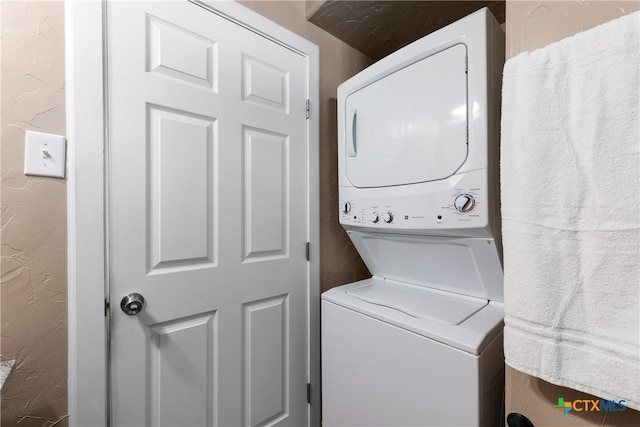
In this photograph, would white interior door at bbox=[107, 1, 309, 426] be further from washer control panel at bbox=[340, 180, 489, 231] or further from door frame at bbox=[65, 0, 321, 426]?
washer control panel at bbox=[340, 180, 489, 231]

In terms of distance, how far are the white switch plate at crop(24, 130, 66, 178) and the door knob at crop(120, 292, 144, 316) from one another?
48cm

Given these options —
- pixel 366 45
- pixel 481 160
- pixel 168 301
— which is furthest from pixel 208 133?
pixel 366 45

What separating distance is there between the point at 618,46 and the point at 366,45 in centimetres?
156

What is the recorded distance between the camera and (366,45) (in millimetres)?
1791

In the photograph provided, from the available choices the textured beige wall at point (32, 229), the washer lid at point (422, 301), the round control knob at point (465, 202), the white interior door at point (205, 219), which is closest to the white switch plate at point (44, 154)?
the textured beige wall at point (32, 229)

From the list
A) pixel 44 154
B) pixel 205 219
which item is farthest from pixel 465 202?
pixel 44 154

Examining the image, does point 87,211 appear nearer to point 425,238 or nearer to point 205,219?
point 205,219

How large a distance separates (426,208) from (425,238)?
0.18m

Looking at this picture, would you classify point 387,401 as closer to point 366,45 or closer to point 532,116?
point 532,116

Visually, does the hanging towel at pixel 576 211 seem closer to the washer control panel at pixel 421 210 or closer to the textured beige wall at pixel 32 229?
the washer control panel at pixel 421 210

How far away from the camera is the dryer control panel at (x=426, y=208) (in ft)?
3.10

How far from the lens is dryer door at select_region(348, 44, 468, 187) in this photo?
39.4 inches

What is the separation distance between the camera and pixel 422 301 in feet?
3.90

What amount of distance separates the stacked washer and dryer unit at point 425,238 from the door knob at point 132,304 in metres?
0.79
